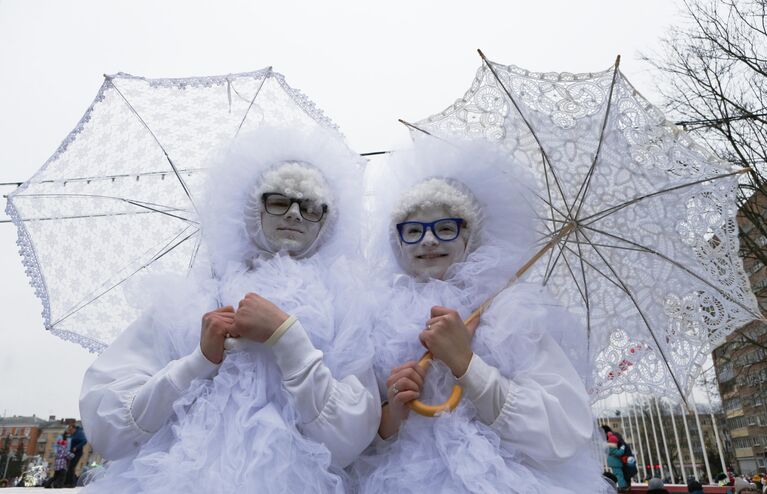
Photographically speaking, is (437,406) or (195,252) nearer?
(437,406)

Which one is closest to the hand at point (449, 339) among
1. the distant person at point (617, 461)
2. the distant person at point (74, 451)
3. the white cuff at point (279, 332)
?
the white cuff at point (279, 332)

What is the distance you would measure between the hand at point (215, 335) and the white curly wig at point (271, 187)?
1.57 ft

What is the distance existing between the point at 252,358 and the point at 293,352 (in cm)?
22

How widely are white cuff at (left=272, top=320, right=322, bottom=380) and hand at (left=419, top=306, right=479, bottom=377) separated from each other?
0.43m

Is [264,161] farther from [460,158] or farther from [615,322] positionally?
[615,322]

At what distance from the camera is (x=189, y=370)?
5.80 ft

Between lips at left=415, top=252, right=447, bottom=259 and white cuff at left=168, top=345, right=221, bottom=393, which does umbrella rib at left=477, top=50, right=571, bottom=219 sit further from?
white cuff at left=168, top=345, right=221, bottom=393

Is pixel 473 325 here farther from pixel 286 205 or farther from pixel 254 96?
pixel 254 96

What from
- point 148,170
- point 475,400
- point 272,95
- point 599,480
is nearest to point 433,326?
point 475,400

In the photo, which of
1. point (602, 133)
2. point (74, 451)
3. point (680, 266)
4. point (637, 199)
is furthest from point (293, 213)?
point (74, 451)

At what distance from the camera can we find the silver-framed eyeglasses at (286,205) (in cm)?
219

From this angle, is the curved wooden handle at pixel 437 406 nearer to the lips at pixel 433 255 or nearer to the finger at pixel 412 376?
the finger at pixel 412 376

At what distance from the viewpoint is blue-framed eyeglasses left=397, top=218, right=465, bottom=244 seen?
2252mm

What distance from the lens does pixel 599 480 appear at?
6.26 feet
